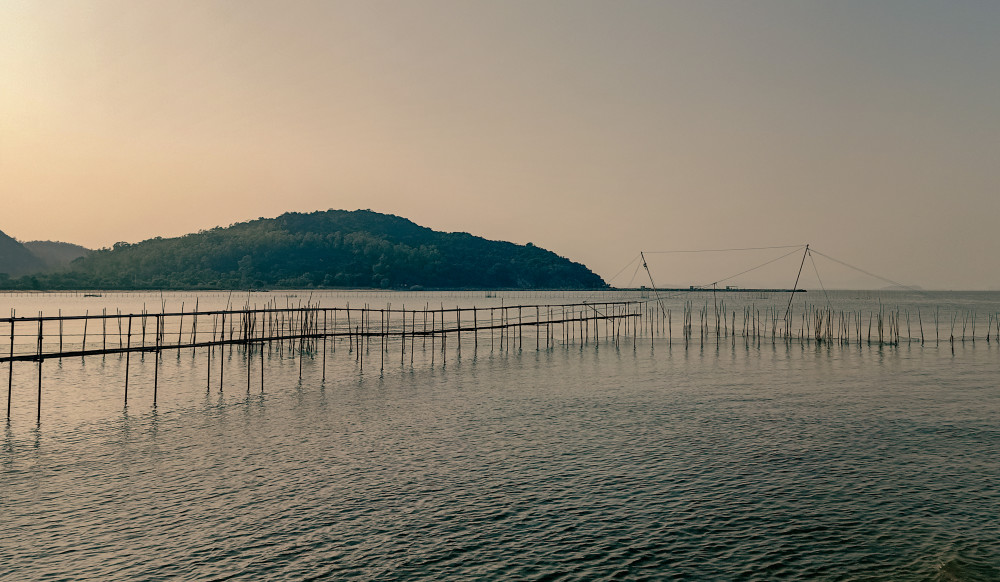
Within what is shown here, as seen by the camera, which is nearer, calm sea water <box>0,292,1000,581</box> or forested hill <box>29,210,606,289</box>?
calm sea water <box>0,292,1000,581</box>

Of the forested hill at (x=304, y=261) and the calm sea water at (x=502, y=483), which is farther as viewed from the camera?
the forested hill at (x=304, y=261)

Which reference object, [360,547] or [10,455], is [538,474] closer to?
[360,547]

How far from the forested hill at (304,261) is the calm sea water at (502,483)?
13394 cm

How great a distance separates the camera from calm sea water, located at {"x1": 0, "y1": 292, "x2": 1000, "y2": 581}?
8.55 m

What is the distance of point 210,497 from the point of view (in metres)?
10.9

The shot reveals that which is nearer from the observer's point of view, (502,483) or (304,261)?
(502,483)

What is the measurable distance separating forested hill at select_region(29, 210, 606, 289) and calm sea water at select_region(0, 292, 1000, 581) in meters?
134

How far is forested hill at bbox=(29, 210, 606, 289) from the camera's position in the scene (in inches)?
5768

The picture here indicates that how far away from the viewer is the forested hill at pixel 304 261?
146 m

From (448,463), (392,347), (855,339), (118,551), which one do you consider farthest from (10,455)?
(855,339)

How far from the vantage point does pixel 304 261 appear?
155250 mm

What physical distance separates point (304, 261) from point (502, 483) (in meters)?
151

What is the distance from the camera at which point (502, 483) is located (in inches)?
468

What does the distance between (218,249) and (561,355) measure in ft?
442
